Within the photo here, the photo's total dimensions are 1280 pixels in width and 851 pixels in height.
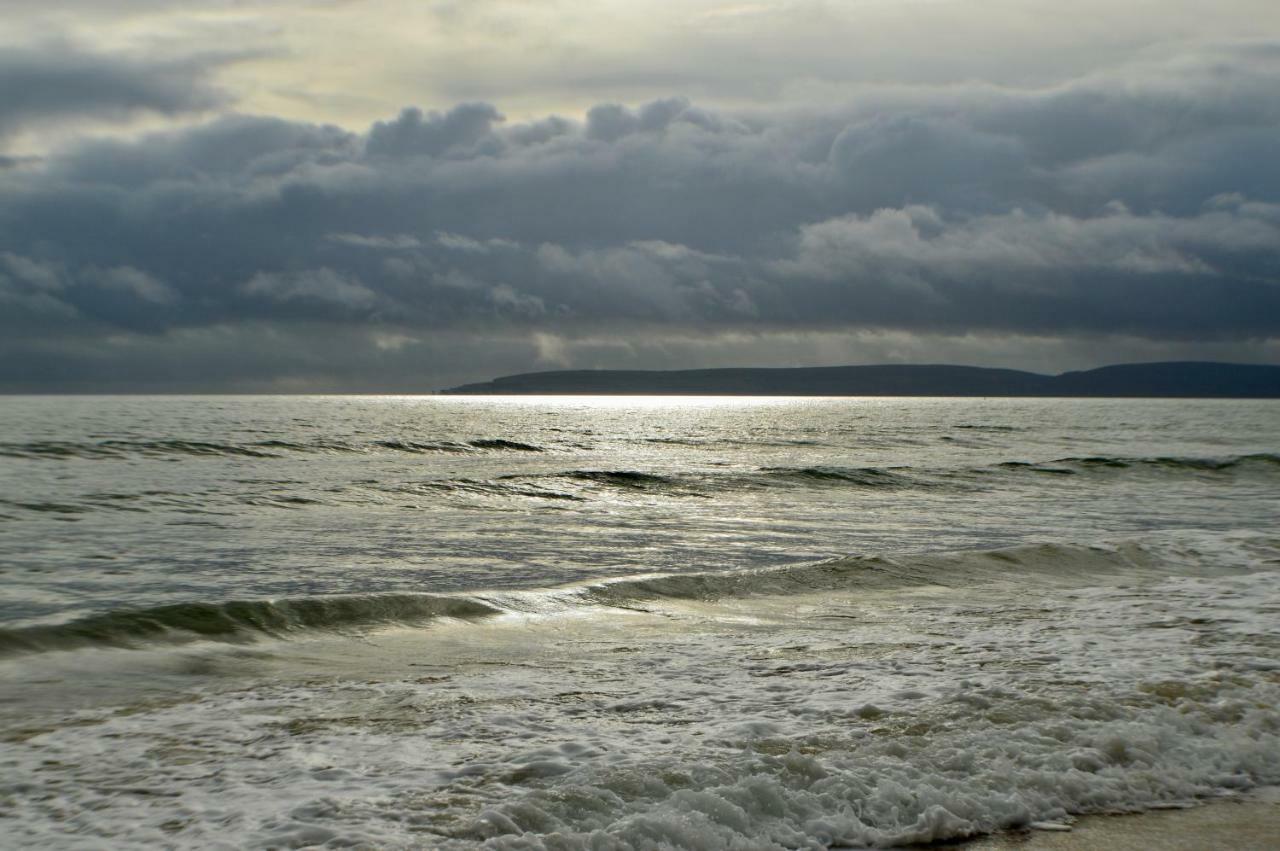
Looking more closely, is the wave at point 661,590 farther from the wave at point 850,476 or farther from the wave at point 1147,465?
the wave at point 1147,465

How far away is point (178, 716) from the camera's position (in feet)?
22.5

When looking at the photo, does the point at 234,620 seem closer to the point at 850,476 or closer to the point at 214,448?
the point at 850,476

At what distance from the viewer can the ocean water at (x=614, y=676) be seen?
5223 mm

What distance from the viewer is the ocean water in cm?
522

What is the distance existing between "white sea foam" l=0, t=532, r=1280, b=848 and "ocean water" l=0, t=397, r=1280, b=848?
0.03m

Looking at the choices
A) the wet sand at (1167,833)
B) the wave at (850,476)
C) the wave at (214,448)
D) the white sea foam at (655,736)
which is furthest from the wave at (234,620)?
the wave at (214,448)

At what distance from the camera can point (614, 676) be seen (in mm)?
8008

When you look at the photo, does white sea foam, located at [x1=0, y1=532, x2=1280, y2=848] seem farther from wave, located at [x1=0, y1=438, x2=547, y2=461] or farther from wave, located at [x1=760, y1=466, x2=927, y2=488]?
wave, located at [x1=0, y1=438, x2=547, y2=461]

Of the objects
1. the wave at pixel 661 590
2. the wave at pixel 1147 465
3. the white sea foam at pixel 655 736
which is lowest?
the wave at pixel 1147 465

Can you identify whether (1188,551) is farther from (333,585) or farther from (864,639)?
(333,585)

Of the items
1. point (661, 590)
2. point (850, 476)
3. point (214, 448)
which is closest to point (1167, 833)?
point (661, 590)

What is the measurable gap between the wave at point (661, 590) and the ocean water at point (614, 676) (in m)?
0.06

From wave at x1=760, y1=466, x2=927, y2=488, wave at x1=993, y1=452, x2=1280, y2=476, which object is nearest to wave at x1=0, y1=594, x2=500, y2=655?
wave at x1=760, y1=466, x2=927, y2=488

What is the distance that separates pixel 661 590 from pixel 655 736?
253 inches
